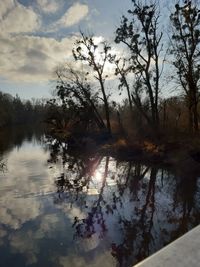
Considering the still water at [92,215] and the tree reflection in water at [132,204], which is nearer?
the still water at [92,215]

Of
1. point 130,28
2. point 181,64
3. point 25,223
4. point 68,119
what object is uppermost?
point 130,28

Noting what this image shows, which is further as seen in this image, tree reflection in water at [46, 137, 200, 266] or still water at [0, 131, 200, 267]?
tree reflection in water at [46, 137, 200, 266]

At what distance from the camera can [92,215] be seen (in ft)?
28.9

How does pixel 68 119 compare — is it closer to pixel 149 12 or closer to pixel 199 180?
pixel 149 12

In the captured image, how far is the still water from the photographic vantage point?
6.13 metres

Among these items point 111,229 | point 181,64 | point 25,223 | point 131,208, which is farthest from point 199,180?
point 181,64

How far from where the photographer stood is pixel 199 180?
1309 cm

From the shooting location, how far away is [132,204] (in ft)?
32.3

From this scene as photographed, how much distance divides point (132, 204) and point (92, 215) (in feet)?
5.39

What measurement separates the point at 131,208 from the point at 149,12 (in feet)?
59.3

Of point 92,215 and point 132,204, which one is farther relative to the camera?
point 132,204

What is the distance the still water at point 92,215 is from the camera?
20.1ft

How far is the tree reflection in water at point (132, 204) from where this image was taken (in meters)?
6.80

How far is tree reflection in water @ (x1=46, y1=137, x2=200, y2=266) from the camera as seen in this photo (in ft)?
22.3
